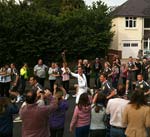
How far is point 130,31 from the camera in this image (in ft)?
185

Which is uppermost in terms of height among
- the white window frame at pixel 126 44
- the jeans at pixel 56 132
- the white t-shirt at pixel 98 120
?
the white window frame at pixel 126 44

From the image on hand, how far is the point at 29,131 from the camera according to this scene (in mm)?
7805

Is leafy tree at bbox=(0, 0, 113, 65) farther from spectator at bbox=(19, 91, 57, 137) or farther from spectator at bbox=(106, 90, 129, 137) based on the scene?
spectator at bbox=(19, 91, 57, 137)

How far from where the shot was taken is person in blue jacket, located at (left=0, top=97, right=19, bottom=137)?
8.19 meters

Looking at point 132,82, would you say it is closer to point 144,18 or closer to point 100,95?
point 100,95

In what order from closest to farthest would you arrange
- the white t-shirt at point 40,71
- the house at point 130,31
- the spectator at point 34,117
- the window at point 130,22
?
the spectator at point 34,117
the white t-shirt at point 40,71
the house at point 130,31
the window at point 130,22

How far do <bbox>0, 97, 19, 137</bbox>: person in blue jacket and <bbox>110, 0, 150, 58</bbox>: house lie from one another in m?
47.6

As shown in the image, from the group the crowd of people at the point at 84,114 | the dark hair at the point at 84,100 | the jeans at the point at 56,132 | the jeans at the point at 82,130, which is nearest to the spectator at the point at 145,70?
the crowd of people at the point at 84,114

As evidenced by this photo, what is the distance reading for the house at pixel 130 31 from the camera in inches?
2196

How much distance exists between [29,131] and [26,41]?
27179 mm

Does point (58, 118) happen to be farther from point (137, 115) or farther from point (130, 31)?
point (130, 31)

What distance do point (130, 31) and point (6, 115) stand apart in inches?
1933

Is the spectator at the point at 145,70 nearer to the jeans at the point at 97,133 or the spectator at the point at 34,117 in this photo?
the jeans at the point at 97,133

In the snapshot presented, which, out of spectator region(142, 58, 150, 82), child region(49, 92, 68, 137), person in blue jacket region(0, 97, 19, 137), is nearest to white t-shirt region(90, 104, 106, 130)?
child region(49, 92, 68, 137)
